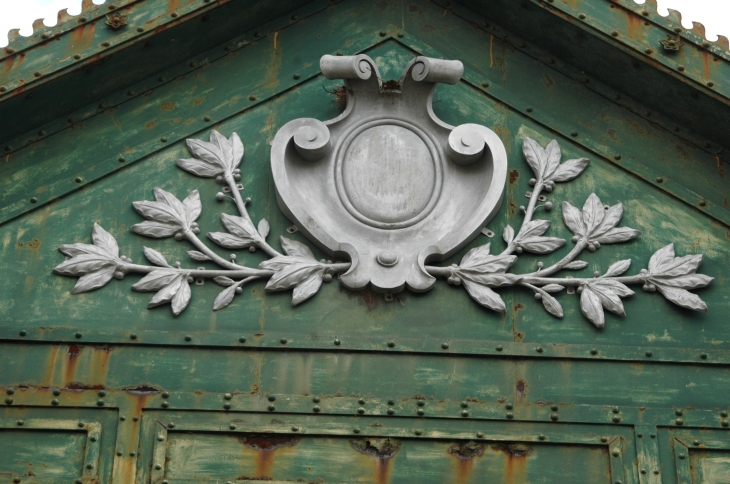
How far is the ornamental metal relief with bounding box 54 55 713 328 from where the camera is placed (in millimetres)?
7922

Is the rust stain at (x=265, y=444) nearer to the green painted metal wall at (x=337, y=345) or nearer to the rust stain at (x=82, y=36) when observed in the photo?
the green painted metal wall at (x=337, y=345)

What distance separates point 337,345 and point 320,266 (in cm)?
50

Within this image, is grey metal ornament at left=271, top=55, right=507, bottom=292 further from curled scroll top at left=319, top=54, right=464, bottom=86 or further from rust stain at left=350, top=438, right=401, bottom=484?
rust stain at left=350, top=438, right=401, bottom=484

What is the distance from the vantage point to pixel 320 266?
26.1ft

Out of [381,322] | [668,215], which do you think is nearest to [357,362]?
A: [381,322]

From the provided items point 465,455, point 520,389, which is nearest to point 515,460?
point 465,455

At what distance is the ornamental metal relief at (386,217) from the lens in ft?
26.0

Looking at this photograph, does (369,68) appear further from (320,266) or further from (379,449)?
(379,449)

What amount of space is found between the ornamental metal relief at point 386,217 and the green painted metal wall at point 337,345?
84 mm

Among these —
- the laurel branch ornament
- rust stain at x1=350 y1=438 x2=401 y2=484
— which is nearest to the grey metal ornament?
the laurel branch ornament

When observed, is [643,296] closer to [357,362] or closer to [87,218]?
[357,362]

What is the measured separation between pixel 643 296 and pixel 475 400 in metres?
1.21

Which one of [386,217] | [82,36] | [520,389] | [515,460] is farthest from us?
[82,36]

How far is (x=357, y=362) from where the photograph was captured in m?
7.74
